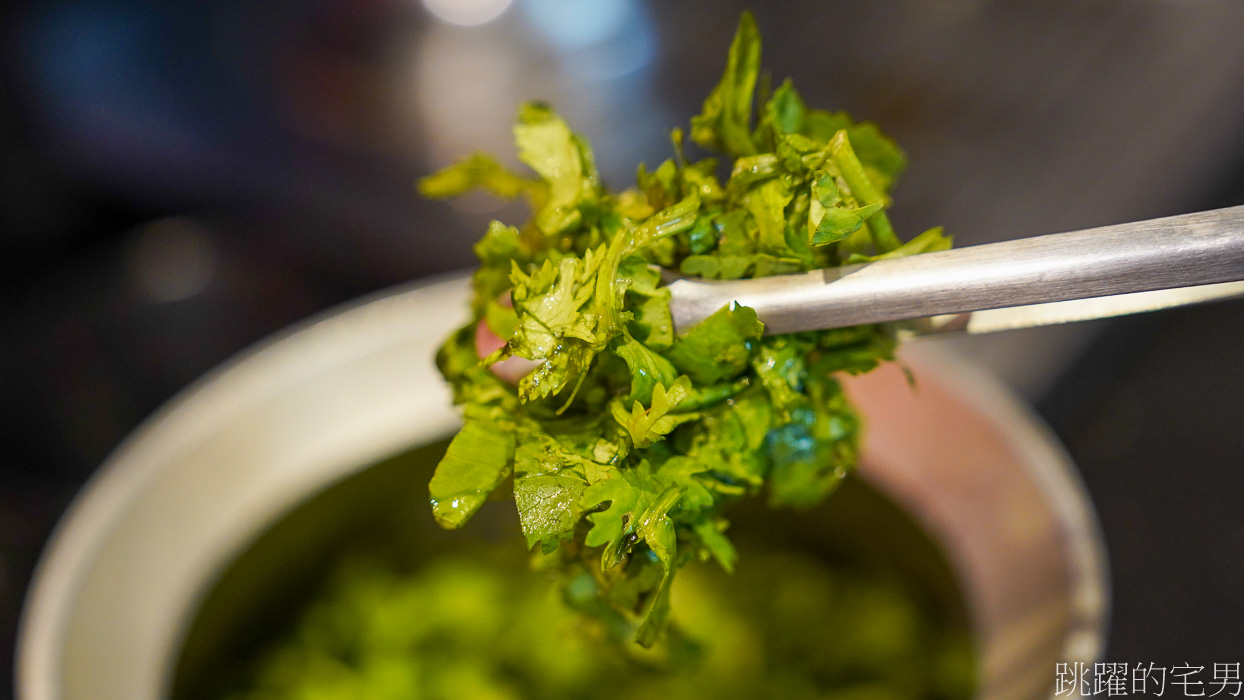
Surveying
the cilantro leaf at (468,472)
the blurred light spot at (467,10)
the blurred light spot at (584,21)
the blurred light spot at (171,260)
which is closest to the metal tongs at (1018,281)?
the cilantro leaf at (468,472)

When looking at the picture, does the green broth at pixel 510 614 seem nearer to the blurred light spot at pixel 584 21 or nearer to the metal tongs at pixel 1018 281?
the metal tongs at pixel 1018 281

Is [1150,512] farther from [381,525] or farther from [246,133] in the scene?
[246,133]

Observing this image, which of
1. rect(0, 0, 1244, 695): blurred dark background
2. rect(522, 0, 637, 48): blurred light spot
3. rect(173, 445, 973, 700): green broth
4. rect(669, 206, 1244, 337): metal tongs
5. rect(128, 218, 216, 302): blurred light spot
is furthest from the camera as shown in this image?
rect(522, 0, 637, 48): blurred light spot

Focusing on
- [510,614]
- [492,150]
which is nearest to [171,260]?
[492,150]

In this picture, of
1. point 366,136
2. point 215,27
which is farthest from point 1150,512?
point 215,27

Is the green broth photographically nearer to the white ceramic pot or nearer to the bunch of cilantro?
the white ceramic pot

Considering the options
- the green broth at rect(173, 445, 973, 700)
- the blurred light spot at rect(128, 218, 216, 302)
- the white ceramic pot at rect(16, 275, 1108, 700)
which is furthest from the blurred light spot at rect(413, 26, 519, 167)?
the green broth at rect(173, 445, 973, 700)
